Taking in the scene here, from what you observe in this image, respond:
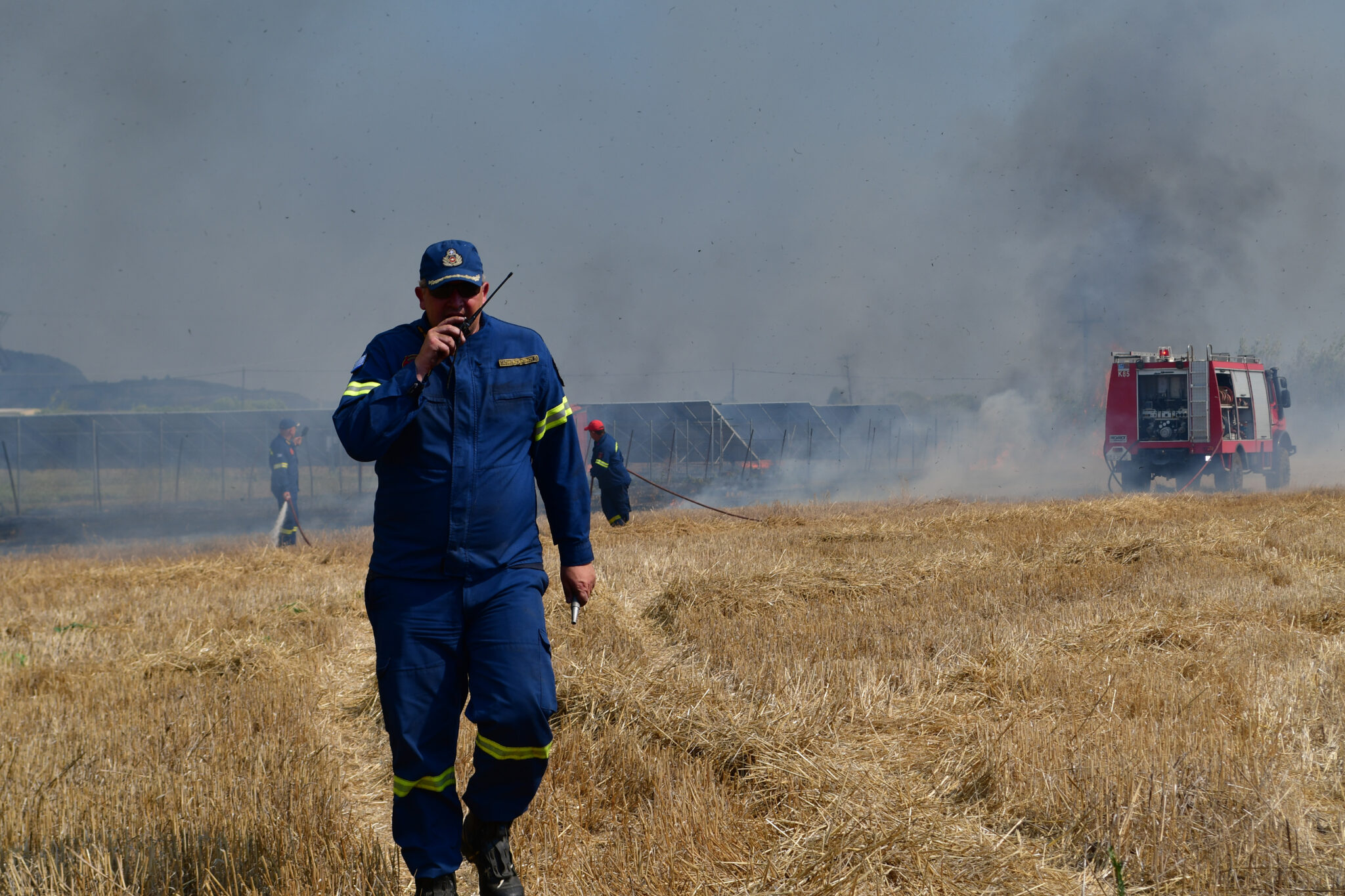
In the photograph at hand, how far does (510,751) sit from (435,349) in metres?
1.12

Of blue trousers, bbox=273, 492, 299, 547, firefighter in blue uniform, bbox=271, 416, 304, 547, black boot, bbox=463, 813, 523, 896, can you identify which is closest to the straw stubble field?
black boot, bbox=463, 813, 523, 896

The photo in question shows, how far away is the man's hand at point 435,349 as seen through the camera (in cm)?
280

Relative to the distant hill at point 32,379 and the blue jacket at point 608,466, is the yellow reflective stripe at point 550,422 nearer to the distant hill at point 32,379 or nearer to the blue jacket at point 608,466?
the blue jacket at point 608,466

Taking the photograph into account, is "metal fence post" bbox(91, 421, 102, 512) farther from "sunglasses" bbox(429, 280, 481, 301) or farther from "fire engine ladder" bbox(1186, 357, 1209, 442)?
"fire engine ladder" bbox(1186, 357, 1209, 442)

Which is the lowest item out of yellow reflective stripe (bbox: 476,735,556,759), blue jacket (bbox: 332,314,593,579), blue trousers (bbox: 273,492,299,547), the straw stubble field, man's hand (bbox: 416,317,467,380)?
the straw stubble field

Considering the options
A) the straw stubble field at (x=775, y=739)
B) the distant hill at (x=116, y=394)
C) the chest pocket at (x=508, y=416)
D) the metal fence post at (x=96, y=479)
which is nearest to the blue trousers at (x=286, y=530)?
the straw stubble field at (x=775, y=739)

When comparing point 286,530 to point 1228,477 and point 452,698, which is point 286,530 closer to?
point 452,698

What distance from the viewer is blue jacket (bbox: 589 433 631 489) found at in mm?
13086

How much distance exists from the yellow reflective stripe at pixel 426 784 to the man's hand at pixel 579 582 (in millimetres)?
636

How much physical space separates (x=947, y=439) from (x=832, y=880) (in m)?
33.4

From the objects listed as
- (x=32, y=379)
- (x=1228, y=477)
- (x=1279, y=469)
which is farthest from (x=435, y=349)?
(x=32, y=379)

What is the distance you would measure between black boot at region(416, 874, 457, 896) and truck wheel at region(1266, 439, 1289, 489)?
76.1 ft

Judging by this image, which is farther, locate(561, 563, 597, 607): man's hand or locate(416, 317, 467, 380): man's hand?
locate(561, 563, 597, 607): man's hand

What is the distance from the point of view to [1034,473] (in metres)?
28.4
